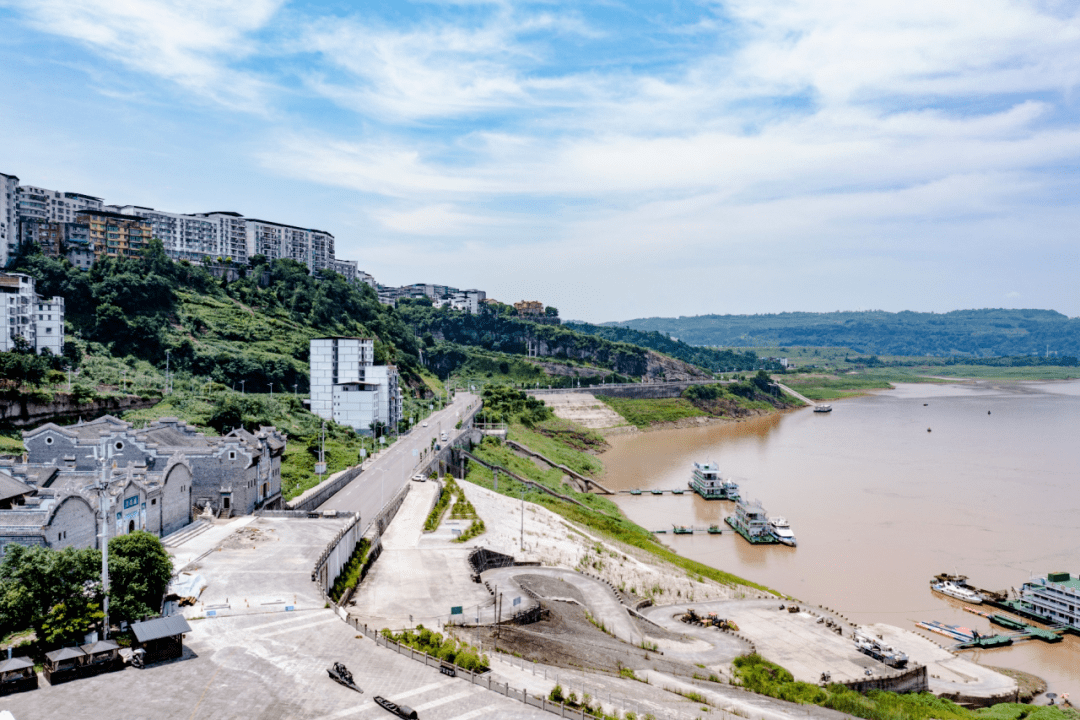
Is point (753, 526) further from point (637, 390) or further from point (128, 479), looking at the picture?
point (637, 390)

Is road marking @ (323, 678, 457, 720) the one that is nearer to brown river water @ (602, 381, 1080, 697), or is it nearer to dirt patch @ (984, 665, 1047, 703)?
dirt patch @ (984, 665, 1047, 703)

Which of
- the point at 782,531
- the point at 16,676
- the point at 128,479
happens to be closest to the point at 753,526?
the point at 782,531

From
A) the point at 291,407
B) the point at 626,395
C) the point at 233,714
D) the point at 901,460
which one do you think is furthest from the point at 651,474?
the point at 233,714

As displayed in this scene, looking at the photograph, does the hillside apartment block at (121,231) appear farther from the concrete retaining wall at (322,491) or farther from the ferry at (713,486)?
the ferry at (713,486)

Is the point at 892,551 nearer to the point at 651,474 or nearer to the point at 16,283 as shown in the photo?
the point at 651,474

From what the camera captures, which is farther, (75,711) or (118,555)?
(118,555)

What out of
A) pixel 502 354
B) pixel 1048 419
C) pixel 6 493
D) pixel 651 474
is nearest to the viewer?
pixel 6 493
